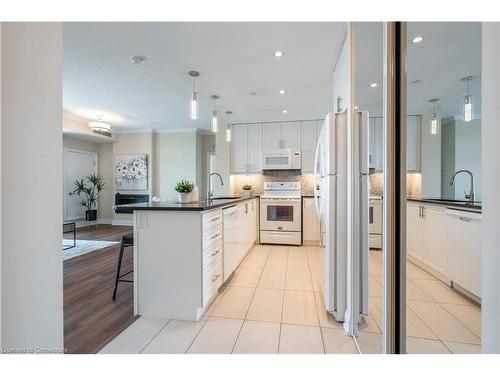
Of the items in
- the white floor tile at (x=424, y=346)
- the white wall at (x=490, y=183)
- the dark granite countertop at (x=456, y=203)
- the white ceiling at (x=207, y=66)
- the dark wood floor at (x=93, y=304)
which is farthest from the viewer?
the white ceiling at (x=207, y=66)

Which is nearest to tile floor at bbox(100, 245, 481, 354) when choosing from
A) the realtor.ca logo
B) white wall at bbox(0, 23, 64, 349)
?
the realtor.ca logo

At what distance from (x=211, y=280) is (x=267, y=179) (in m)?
3.31

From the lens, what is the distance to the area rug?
12.1 feet

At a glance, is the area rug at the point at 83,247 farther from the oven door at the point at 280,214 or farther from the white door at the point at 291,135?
the white door at the point at 291,135

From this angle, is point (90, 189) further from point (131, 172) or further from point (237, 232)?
point (237, 232)

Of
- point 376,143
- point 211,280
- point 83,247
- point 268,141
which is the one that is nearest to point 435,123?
A: point 376,143

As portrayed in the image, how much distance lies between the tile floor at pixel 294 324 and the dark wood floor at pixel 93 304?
15cm

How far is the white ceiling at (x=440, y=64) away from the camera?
594mm

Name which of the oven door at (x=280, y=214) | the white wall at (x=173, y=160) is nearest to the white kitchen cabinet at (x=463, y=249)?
the oven door at (x=280, y=214)

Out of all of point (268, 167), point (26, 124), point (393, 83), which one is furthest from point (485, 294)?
point (268, 167)

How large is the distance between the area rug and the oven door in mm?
3064

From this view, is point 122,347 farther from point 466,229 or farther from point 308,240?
point 308,240

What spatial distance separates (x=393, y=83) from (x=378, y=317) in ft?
4.11

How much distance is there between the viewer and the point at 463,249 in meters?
0.72
